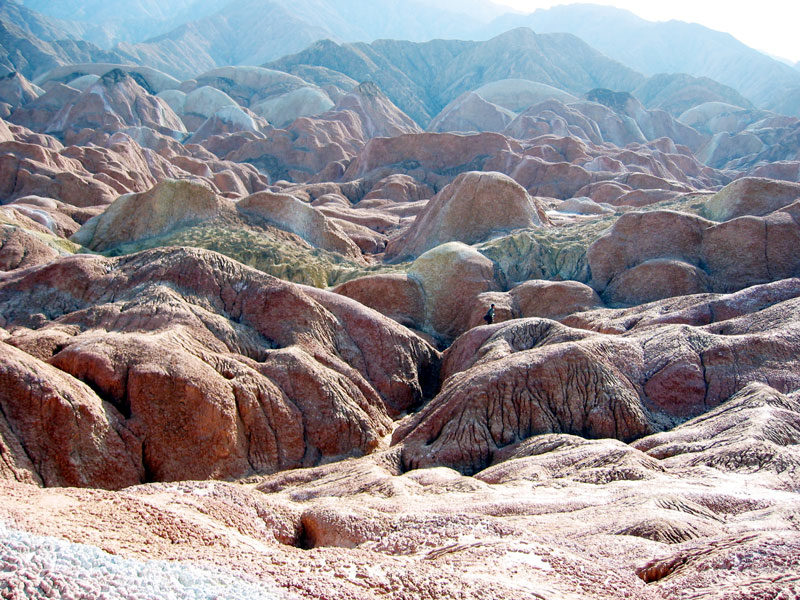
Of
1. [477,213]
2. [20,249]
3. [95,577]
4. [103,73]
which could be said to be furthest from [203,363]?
[103,73]

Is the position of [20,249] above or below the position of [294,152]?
above

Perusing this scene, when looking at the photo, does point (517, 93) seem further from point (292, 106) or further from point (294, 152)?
point (294, 152)

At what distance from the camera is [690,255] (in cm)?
1841

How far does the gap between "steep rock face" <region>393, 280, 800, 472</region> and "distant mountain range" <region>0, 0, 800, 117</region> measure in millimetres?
90510

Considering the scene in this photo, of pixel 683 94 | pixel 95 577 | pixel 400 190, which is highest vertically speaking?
pixel 683 94

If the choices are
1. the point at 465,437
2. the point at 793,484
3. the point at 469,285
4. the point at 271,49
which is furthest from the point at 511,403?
the point at 271,49

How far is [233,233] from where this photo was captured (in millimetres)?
22578

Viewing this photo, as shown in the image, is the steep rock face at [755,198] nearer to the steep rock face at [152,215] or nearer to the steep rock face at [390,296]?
→ the steep rock face at [390,296]

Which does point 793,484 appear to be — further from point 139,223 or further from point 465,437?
point 139,223

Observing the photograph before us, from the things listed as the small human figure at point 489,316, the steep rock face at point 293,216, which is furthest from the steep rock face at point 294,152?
the small human figure at point 489,316

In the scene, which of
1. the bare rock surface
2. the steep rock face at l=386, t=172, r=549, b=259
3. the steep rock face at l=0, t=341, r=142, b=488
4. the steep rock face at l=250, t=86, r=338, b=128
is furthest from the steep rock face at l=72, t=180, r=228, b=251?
the steep rock face at l=250, t=86, r=338, b=128

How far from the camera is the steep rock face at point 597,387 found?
1070 cm

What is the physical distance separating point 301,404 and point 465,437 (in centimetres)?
261

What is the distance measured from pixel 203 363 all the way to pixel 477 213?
15.4 metres
